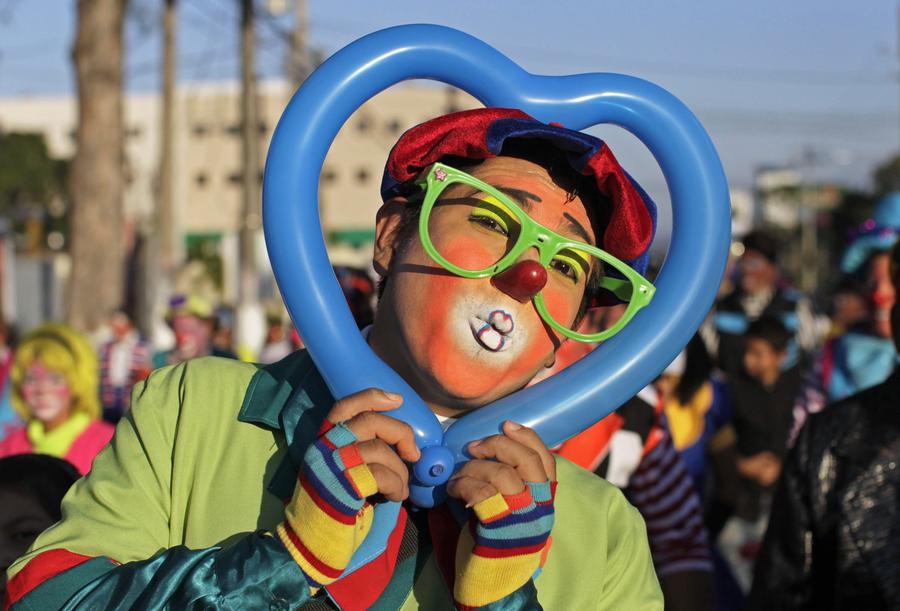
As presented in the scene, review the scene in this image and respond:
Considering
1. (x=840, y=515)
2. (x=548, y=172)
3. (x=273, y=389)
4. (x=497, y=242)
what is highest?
(x=548, y=172)

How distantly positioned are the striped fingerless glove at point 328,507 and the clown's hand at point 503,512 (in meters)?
0.16

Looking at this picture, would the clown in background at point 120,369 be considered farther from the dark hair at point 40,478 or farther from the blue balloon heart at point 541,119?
the blue balloon heart at point 541,119

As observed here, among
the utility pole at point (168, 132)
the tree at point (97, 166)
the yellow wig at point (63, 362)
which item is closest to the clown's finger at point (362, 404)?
the yellow wig at point (63, 362)

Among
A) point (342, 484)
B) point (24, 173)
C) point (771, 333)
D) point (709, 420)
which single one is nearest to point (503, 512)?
point (342, 484)

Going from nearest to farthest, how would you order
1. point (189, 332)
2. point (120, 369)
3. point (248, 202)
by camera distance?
point (189, 332) < point (120, 369) < point (248, 202)

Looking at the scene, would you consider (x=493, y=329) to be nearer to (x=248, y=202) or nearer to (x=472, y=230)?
(x=472, y=230)

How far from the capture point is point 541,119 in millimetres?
2246

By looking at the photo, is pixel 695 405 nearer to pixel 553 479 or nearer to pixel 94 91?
pixel 553 479

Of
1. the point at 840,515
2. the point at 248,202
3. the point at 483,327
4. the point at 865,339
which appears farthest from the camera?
the point at 248,202

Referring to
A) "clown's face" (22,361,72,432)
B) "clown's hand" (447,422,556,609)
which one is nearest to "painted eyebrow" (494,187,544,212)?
"clown's hand" (447,422,556,609)

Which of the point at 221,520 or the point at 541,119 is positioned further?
the point at 541,119

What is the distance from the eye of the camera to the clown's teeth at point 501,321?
194 centimetres

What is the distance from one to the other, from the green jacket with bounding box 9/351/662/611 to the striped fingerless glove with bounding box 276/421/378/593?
29 mm

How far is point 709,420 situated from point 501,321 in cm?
478
